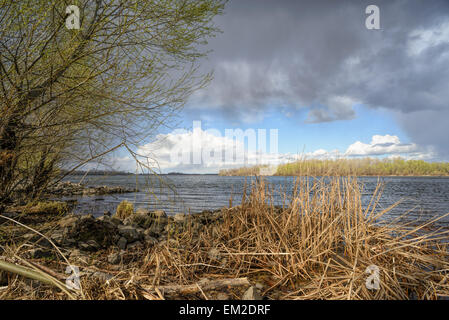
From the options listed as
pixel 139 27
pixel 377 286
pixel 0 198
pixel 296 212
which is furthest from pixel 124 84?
pixel 377 286

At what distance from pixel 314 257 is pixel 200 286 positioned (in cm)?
148

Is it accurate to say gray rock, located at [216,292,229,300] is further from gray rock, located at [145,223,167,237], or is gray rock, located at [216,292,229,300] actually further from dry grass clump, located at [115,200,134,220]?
dry grass clump, located at [115,200,134,220]

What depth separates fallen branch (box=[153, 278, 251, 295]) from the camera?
78.3 inches

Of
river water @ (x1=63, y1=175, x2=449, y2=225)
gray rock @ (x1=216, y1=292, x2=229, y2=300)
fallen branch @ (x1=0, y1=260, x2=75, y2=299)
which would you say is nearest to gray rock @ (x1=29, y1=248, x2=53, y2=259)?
river water @ (x1=63, y1=175, x2=449, y2=225)

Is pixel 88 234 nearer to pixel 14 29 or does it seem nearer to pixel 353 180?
pixel 14 29

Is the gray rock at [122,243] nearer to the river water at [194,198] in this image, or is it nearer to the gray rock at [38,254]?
the river water at [194,198]

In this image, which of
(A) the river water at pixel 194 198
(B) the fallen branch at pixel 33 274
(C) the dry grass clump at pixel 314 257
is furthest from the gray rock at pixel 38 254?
(C) the dry grass clump at pixel 314 257

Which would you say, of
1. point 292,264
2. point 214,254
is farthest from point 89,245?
point 292,264

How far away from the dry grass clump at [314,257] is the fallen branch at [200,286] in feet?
1.03

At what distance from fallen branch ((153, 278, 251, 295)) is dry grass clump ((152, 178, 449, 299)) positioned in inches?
12.4

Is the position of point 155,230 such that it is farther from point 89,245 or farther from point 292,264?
point 292,264

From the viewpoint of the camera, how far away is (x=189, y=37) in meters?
3.75

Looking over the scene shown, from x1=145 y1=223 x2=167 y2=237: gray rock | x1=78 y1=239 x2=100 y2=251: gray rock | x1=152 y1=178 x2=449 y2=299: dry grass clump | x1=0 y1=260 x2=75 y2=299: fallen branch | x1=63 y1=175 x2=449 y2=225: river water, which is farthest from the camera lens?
x1=145 y1=223 x2=167 y2=237: gray rock

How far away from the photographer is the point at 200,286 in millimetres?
2127
